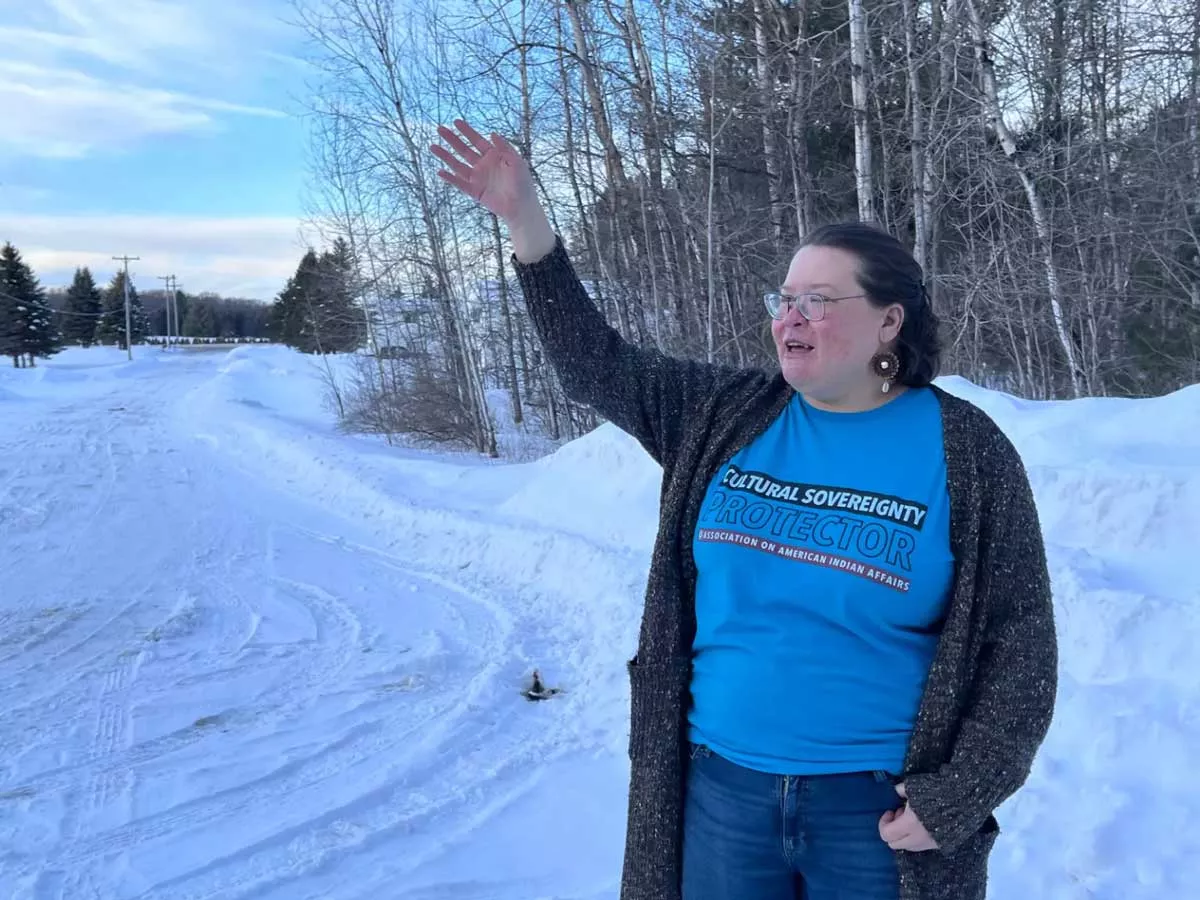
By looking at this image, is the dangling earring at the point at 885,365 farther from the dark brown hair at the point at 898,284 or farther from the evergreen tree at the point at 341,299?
the evergreen tree at the point at 341,299

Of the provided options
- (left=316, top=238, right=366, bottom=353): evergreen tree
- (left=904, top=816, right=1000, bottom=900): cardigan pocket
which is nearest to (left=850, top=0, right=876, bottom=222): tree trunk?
(left=904, top=816, right=1000, bottom=900): cardigan pocket

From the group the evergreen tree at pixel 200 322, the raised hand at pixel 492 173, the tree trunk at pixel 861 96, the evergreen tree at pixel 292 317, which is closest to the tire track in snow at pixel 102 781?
the raised hand at pixel 492 173

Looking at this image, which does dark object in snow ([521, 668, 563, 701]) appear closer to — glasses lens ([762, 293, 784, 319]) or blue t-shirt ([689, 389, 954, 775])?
blue t-shirt ([689, 389, 954, 775])

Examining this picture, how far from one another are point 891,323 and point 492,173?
103 centimetres

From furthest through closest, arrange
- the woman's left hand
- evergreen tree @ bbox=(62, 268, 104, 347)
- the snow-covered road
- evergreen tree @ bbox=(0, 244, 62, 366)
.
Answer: evergreen tree @ bbox=(62, 268, 104, 347) → evergreen tree @ bbox=(0, 244, 62, 366) → the snow-covered road → the woman's left hand

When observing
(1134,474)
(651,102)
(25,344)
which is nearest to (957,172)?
(651,102)

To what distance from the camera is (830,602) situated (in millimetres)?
1775

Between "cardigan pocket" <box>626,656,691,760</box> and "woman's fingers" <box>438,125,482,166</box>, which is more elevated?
"woman's fingers" <box>438,125,482,166</box>

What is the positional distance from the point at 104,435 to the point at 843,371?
1981 cm

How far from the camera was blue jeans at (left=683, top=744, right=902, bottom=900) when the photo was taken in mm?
1777

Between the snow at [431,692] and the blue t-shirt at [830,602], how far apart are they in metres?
2.14

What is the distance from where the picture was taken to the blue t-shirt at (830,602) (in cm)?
178

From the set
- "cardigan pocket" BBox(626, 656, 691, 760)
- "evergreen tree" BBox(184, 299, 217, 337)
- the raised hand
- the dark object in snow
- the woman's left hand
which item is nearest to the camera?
the woman's left hand

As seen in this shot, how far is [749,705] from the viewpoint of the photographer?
6.08 feet
